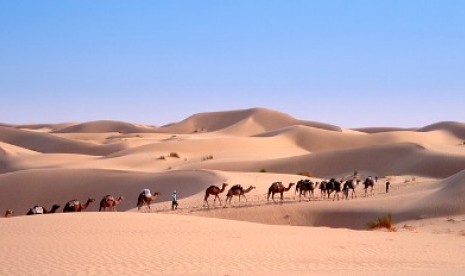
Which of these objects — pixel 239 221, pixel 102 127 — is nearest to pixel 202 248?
pixel 239 221

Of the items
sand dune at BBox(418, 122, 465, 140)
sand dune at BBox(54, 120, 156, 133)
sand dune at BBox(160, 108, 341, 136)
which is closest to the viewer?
sand dune at BBox(418, 122, 465, 140)

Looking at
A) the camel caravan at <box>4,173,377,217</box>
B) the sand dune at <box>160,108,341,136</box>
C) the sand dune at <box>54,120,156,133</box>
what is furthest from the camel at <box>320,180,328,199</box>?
the sand dune at <box>54,120,156,133</box>

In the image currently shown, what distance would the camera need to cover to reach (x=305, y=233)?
1691 centimetres

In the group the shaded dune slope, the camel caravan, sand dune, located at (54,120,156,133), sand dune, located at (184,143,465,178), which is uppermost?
sand dune, located at (54,120,156,133)

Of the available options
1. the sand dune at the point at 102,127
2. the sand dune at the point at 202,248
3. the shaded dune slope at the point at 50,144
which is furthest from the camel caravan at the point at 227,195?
the sand dune at the point at 102,127

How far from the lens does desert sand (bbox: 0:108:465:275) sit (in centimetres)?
1207

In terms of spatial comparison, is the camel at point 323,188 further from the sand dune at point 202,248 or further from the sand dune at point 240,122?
the sand dune at point 240,122

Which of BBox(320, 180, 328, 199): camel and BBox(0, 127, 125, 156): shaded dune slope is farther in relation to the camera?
BBox(0, 127, 125, 156): shaded dune slope

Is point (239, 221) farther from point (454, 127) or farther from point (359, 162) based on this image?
point (454, 127)

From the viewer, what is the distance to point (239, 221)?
19.4m

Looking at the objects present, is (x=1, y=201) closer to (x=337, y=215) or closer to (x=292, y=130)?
(x=337, y=215)

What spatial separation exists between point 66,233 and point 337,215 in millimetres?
11946

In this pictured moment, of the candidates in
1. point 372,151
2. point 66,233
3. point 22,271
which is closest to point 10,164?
point 372,151

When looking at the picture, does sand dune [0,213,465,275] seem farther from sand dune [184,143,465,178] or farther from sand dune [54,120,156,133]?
sand dune [54,120,156,133]
